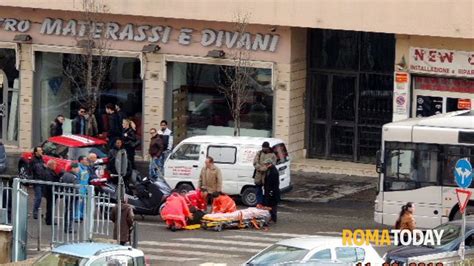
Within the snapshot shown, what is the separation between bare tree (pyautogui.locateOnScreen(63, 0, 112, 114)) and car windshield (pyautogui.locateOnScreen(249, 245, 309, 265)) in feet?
58.3

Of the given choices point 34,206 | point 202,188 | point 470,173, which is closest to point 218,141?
point 202,188

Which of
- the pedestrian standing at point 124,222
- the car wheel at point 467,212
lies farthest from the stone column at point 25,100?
the car wheel at point 467,212

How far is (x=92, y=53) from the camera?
46.3 metres

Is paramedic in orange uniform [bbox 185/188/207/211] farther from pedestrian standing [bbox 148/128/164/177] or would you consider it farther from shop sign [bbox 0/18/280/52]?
shop sign [bbox 0/18/280/52]

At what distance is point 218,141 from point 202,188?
8.92 feet

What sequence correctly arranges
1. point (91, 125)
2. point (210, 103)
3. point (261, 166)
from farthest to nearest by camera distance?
1. point (210, 103)
2. point (91, 125)
3. point (261, 166)

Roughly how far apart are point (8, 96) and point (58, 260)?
2228 cm

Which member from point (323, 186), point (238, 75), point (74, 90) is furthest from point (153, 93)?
point (323, 186)

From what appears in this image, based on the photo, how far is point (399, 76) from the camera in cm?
4372

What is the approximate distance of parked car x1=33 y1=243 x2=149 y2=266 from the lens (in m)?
27.1

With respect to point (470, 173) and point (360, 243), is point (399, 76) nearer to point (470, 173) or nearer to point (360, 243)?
point (470, 173)

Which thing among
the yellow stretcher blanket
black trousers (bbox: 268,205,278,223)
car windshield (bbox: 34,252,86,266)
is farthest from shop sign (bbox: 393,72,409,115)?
car windshield (bbox: 34,252,86,266)

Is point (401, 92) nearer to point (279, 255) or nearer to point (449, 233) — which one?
point (449, 233)

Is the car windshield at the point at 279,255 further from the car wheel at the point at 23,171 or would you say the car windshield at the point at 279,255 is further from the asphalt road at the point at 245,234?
the car wheel at the point at 23,171
